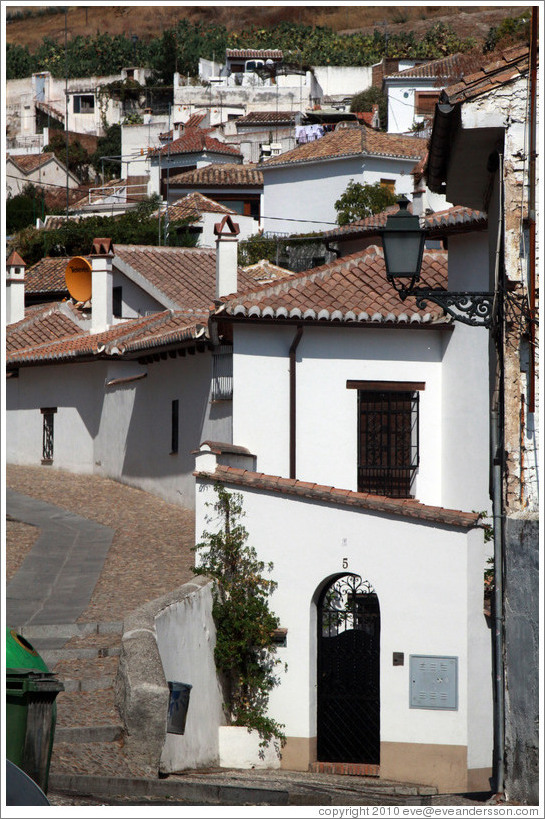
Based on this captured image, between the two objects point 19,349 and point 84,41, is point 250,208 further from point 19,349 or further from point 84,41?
point 84,41

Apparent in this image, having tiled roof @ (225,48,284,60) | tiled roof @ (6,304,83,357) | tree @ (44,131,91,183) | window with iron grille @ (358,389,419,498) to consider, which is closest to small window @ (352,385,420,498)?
window with iron grille @ (358,389,419,498)

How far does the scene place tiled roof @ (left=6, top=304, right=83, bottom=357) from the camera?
31.5 metres

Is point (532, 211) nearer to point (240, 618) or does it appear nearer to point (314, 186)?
point (240, 618)

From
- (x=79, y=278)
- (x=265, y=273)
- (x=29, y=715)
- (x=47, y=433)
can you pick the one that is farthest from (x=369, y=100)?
(x=29, y=715)

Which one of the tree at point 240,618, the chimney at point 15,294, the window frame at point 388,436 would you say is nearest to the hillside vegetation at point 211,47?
the chimney at point 15,294

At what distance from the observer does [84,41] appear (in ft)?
307

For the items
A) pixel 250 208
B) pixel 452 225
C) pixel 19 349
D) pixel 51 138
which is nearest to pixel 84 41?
pixel 51 138

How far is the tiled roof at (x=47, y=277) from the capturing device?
39.8 metres

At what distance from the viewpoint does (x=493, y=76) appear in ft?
31.6

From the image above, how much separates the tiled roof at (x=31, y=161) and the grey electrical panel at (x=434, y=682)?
55.4m

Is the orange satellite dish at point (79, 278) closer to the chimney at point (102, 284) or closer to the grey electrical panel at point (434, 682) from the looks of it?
the chimney at point (102, 284)

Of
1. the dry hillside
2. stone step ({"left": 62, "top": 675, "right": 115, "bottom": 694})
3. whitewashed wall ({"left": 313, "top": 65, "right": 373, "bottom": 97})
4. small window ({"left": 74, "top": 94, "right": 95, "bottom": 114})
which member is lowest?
stone step ({"left": 62, "top": 675, "right": 115, "bottom": 694})

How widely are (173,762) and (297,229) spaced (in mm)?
37259

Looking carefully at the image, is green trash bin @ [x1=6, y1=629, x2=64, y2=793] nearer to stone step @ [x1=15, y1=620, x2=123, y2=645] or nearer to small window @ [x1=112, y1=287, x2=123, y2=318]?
stone step @ [x1=15, y1=620, x2=123, y2=645]
